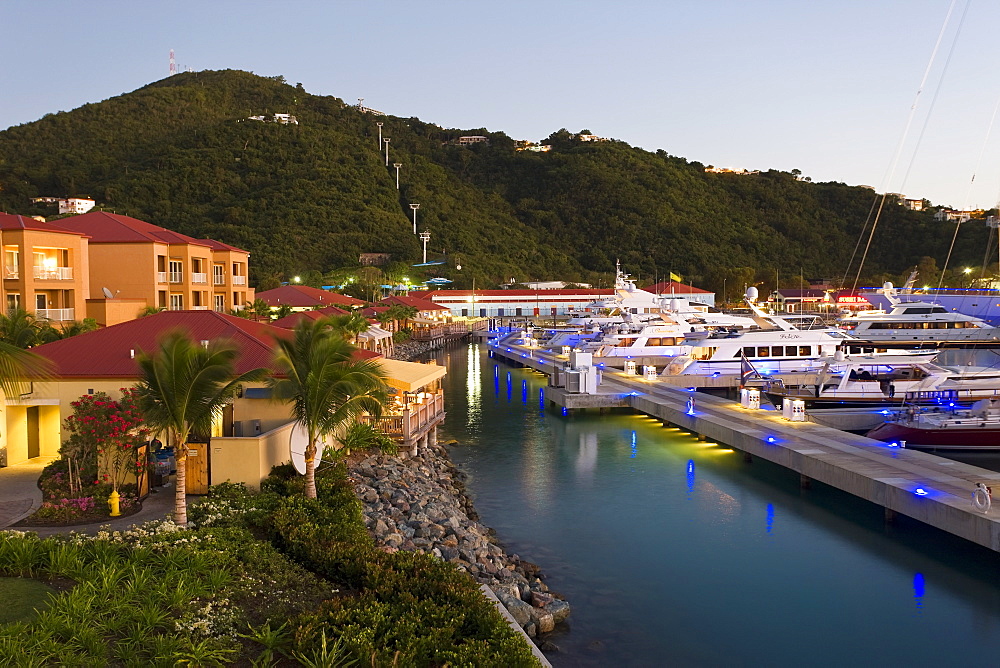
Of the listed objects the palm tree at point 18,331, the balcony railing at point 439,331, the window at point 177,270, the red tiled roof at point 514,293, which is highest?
the window at point 177,270

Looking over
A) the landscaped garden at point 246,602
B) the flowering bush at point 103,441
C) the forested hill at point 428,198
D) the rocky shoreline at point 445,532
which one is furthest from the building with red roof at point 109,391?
the forested hill at point 428,198

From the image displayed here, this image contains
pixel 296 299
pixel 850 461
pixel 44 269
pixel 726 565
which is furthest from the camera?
pixel 296 299

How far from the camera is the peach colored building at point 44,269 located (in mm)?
36781

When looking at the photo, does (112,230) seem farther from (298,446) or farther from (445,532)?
(445,532)

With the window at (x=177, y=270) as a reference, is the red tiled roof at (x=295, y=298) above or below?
below

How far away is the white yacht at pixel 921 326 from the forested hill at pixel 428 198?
66.9m

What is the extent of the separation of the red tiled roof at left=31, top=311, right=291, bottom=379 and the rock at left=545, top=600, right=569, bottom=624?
882 cm

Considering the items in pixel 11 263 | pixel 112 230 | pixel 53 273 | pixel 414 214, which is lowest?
pixel 53 273

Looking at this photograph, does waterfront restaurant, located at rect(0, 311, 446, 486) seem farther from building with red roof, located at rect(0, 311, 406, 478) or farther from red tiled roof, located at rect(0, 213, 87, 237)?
red tiled roof, located at rect(0, 213, 87, 237)

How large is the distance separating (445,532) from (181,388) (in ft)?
22.5

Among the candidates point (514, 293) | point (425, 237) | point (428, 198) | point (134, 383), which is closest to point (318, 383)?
point (134, 383)

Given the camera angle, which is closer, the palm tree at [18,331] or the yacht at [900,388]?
the palm tree at [18,331]

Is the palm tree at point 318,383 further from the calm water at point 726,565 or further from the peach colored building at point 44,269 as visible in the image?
the peach colored building at point 44,269

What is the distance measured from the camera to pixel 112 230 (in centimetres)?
4556
